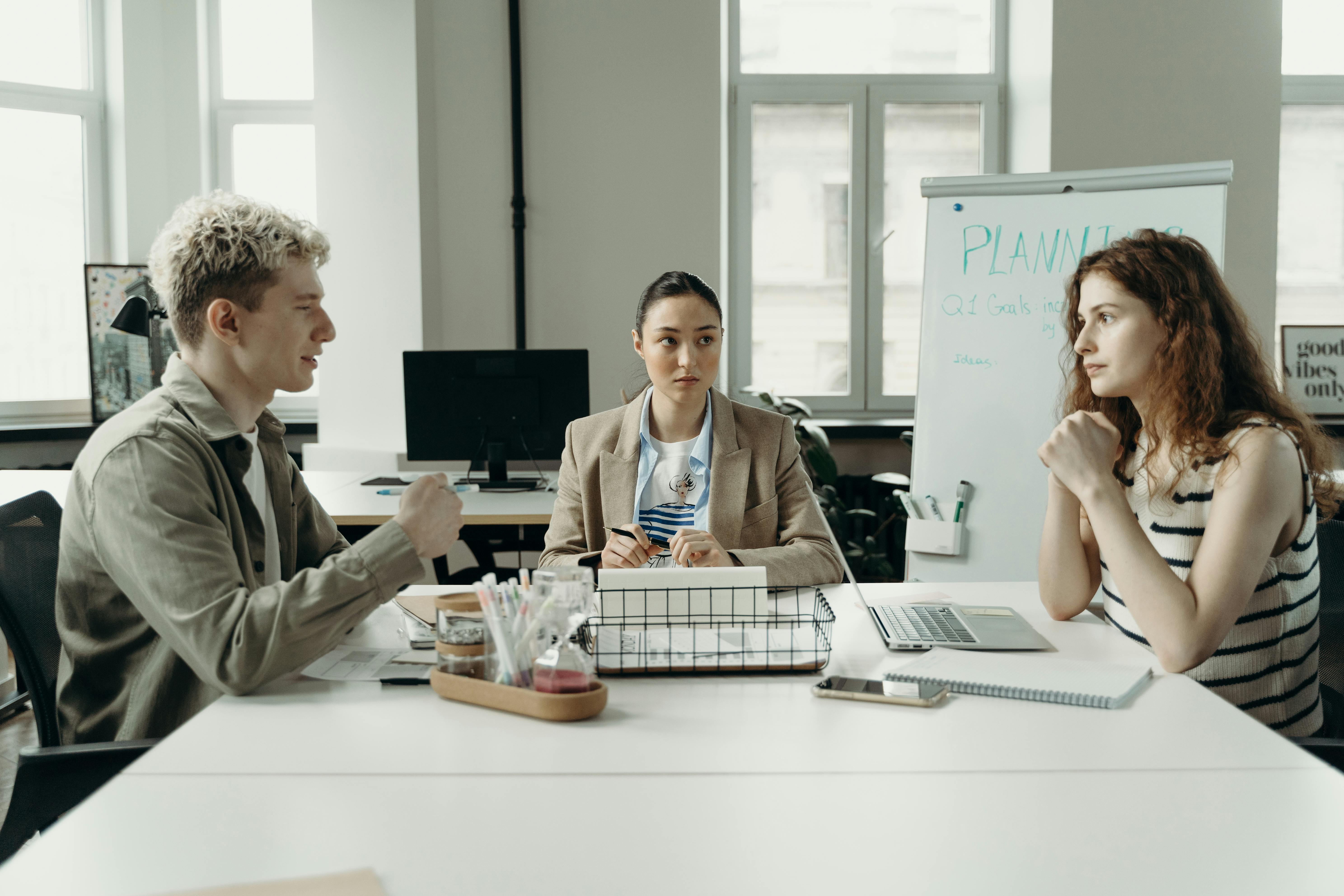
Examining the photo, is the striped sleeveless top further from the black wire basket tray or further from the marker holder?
the marker holder

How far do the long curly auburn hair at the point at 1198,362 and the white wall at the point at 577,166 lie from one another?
2601 mm

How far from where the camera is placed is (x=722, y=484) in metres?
2.07

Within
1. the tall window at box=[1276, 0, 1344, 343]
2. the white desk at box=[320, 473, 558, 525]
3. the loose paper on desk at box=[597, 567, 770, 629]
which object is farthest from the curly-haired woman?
the tall window at box=[1276, 0, 1344, 343]

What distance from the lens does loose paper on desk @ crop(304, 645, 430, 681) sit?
4.27 feet

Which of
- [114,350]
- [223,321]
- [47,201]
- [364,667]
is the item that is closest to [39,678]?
[364,667]

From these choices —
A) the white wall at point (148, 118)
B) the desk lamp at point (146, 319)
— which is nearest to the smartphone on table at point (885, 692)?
the desk lamp at point (146, 319)

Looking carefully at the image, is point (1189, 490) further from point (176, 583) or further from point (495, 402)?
point (495, 402)

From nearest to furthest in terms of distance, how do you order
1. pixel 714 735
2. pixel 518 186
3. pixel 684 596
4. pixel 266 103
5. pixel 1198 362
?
pixel 714 735 < pixel 684 596 < pixel 1198 362 < pixel 518 186 < pixel 266 103

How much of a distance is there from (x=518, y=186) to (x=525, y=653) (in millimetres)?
3301

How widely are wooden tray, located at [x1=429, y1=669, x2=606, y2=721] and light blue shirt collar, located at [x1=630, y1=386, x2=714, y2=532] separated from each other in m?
0.90

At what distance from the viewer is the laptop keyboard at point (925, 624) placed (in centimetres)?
148

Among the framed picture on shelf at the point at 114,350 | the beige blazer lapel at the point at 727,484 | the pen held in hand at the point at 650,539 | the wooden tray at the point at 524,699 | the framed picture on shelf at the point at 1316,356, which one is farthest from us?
the framed picture on shelf at the point at 114,350

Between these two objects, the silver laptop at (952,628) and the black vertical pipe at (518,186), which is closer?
the silver laptop at (952,628)

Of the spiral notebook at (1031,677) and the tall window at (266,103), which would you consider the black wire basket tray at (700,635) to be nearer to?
the spiral notebook at (1031,677)
